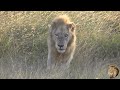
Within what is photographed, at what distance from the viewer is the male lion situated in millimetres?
7176

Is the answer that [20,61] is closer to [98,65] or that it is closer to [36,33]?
[36,33]

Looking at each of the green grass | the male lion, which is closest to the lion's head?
the male lion

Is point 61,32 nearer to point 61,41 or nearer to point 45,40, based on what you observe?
point 61,41

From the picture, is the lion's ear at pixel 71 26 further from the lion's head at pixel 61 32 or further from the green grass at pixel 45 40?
the green grass at pixel 45 40

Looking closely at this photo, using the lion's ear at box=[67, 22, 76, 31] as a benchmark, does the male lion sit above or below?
below

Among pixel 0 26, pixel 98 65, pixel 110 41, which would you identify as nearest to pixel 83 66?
pixel 98 65

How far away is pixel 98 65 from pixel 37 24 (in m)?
1.14

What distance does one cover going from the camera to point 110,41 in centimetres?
757

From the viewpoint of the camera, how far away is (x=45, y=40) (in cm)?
743

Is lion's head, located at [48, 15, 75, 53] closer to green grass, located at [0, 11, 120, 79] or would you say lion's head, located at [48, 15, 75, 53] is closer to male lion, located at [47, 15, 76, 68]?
male lion, located at [47, 15, 76, 68]

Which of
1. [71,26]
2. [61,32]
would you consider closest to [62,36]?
[61,32]

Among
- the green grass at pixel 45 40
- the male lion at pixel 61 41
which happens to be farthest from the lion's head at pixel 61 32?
the green grass at pixel 45 40

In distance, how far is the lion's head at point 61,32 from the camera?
7152 millimetres

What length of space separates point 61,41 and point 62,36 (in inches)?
3.4
